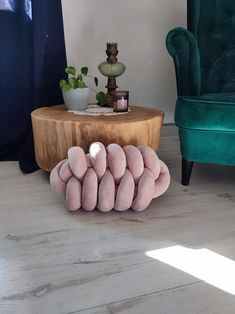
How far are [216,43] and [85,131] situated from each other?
898 mm

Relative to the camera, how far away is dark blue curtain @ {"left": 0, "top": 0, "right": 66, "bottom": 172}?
6.06 ft

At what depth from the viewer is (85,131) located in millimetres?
1479

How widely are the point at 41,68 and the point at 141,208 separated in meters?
0.94

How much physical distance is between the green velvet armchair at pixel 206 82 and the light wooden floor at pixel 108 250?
0.61 ft

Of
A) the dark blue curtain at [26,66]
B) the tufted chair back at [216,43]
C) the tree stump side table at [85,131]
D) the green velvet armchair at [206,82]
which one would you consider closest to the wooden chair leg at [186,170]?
the green velvet armchair at [206,82]

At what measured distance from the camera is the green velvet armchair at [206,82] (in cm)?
145

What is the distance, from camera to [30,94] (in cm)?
196

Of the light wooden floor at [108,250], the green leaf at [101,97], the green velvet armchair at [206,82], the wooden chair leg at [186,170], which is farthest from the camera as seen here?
the green leaf at [101,97]

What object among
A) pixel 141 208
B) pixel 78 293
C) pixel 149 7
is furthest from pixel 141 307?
pixel 149 7

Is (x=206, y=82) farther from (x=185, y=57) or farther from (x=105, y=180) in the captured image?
(x=105, y=180)

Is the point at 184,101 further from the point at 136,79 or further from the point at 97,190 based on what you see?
the point at 136,79

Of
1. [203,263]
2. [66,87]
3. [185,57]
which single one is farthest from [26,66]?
[203,263]

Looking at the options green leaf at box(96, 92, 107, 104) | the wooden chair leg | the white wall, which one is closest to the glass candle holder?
green leaf at box(96, 92, 107, 104)

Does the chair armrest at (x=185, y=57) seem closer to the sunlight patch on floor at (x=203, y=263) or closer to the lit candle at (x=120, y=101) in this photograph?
the lit candle at (x=120, y=101)
